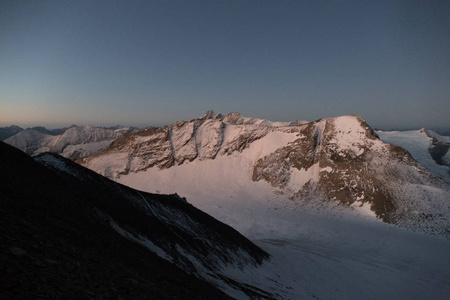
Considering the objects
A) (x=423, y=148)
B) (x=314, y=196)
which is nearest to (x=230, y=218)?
(x=314, y=196)

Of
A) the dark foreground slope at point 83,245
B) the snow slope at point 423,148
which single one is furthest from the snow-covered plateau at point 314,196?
the snow slope at point 423,148

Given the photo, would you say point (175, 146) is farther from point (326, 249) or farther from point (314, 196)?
point (326, 249)

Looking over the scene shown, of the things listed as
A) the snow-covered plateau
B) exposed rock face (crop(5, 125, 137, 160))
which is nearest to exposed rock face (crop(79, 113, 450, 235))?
the snow-covered plateau

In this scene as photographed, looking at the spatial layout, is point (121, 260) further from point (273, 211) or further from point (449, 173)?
point (449, 173)

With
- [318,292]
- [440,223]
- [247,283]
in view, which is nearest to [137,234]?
[247,283]

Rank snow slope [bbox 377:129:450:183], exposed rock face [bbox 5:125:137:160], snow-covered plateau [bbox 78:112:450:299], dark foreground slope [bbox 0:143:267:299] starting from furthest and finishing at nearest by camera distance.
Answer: exposed rock face [bbox 5:125:137:160] < snow slope [bbox 377:129:450:183] < snow-covered plateau [bbox 78:112:450:299] < dark foreground slope [bbox 0:143:267:299]

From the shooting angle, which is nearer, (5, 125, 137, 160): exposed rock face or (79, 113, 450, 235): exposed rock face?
(79, 113, 450, 235): exposed rock face

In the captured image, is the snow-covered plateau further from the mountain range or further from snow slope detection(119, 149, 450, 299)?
the mountain range
